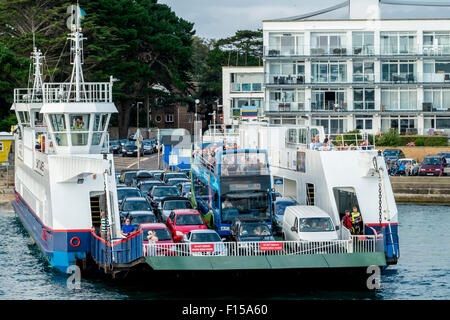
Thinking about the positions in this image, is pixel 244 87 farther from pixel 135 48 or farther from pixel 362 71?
pixel 362 71

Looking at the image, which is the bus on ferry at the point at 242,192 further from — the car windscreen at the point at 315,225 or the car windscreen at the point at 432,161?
the car windscreen at the point at 432,161

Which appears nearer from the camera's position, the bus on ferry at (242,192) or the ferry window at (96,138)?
the bus on ferry at (242,192)

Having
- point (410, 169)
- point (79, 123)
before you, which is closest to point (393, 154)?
point (410, 169)

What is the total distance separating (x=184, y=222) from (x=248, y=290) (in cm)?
503

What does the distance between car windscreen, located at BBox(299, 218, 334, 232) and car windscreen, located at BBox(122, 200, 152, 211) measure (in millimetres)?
8933

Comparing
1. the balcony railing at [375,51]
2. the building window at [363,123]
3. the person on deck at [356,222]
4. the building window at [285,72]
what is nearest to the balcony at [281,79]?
the building window at [285,72]

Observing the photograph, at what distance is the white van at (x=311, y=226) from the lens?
21844 mm

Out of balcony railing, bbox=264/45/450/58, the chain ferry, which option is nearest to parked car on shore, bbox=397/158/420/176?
balcony railing, bbox=264/45/450/58

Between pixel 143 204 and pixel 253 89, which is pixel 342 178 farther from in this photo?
pixel 253 89

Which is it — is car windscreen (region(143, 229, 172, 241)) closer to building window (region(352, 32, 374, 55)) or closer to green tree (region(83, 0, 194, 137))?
green tree (region(83, 0, 194, 137))

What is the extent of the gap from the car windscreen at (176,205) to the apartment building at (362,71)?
35.3 metres

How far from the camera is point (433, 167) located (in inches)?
1918

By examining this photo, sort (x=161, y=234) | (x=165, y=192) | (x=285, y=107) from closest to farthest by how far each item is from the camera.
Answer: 1. (x=161, y=234)
2. (x=165, y=192)
3. (x=285, y=107)

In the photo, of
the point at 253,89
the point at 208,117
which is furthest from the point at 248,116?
the point at 208,117
